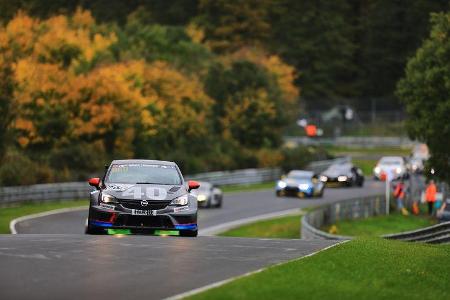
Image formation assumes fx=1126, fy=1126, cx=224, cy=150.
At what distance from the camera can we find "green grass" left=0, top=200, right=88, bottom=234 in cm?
3465

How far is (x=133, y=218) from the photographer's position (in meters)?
19.8

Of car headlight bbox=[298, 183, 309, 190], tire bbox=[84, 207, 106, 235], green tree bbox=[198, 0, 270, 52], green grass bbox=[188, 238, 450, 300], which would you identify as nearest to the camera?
green grass bbox=[188, 238, 450, 300]

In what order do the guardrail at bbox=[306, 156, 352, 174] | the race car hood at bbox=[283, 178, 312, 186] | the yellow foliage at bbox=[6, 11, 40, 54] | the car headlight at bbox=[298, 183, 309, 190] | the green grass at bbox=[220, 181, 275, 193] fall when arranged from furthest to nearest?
the guardrail at bbox=[306, 156, 352, 174]
the green grass at bbox=[220, 181, 275, 193]
the yellow foliage at bbox=[6, 11, 40, 54]
the race car hood at bbox=[283, 178, 312, 186]
the car headlight at bbox=[298, 183, 309, 190]

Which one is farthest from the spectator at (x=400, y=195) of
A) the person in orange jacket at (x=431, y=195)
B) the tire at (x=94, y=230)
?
the tire at (x=94, y=230)

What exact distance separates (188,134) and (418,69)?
31.2 meters

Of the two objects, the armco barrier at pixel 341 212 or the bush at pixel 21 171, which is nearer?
the armco barrier at pixel 341 212

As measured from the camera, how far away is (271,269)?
13.9 m

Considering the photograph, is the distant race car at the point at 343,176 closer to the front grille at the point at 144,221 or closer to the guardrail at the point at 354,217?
the guardrail at the point at 354,217

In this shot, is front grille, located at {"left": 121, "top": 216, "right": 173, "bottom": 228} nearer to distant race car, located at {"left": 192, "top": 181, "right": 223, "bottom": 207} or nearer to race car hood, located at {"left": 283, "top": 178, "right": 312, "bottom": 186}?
distant race car, located at {"left": 192, "top": 181, "right": 223, "bottom": 207}

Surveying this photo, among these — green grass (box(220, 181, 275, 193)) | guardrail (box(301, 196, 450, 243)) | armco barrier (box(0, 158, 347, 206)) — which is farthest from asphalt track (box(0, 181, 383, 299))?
green grass (box(220, 181, 275, 193))

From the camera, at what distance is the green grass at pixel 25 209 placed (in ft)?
114

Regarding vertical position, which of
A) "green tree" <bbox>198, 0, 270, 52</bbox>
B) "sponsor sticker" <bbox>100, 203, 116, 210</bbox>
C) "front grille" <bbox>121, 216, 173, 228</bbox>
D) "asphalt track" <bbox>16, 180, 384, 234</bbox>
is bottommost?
"asphalt track" <bbox>16, 180, 384, 234</bbox>

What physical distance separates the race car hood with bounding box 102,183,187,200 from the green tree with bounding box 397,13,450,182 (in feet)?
73.7

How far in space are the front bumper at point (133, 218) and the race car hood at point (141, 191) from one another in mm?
213
